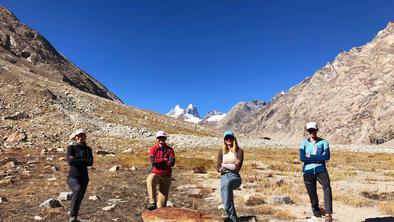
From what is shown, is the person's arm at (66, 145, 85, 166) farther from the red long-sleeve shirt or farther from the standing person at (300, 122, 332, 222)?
the standing person at (300, 122, 332, 222)

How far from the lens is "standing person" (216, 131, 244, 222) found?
12.5 m

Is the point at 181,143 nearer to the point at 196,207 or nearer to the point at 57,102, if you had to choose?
the point at 57,102

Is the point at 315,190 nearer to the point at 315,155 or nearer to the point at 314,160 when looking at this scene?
the point at 314,160

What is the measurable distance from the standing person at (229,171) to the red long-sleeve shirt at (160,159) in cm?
200

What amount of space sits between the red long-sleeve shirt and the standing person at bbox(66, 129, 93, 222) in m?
2.01

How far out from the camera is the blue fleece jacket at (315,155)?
12797mm

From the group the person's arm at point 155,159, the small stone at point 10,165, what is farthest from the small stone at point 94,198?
the small stone at point 10,165

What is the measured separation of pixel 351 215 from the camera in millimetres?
15078

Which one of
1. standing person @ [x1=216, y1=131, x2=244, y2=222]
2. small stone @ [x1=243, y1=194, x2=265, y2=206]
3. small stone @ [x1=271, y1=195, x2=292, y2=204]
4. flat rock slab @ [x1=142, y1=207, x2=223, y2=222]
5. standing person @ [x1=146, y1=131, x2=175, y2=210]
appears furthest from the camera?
small stone @ [x1=271, y1=195, x2=292, y2=204]

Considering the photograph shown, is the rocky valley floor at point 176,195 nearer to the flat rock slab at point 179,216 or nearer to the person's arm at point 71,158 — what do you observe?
the flat rock slab at point 179,216

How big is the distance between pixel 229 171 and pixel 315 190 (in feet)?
9.20

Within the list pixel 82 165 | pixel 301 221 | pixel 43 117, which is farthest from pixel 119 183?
pixel 43 117

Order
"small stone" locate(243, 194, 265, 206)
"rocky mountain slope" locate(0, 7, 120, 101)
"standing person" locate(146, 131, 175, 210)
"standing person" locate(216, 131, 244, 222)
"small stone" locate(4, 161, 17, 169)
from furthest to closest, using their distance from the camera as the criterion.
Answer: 1. "rocky mountain slope" locate(0, 7, 120, 101)
2. "small stone" locate(4, 161, 17, 169)
3. "small stone" locate(243, 194, 265, 206)
4. "standing person" locate(146, 131, 175, 210)
5. "standing person" locate(216, 131, 244, 222)

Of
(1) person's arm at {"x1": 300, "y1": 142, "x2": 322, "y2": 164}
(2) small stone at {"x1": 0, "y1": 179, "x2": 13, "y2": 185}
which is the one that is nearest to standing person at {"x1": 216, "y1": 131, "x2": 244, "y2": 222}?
(1) person's arm at {"x1": 300, "y1": 142, "x2": 322, "y2": 164}
